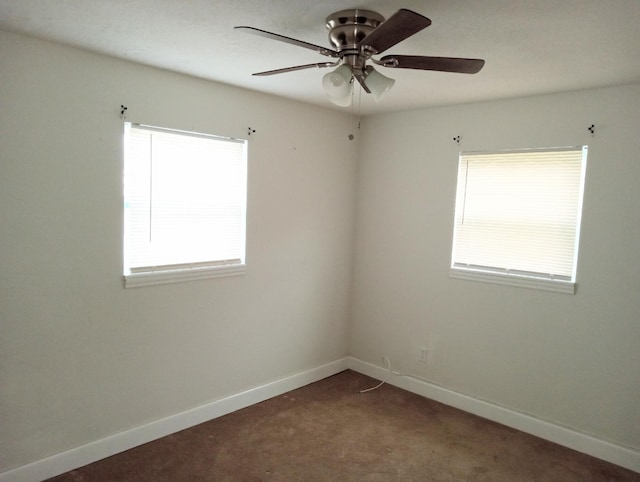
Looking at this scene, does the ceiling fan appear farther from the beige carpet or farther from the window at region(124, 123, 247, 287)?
the beige carpet

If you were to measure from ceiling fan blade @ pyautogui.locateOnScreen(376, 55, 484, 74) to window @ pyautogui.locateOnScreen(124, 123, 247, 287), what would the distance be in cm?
164

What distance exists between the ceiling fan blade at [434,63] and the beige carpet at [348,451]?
229 cm

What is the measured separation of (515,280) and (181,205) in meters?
2.49

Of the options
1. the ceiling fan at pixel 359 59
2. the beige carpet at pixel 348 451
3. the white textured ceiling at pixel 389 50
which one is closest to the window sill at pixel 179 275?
the beige carpet at pixel 348 451

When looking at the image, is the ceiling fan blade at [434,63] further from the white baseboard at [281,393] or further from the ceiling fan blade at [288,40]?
the white baseboard at [281,393]

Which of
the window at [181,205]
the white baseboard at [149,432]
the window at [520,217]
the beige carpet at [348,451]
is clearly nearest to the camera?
the white baseboard at [149,432]

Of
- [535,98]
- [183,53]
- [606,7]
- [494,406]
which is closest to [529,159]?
[535,98]

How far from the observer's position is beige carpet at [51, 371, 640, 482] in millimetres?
2564

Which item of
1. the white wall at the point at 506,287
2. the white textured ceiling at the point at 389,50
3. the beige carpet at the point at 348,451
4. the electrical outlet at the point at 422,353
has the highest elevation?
the white textured ceiling at the point at 389,50

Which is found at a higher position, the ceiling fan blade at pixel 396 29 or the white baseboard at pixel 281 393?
the ceiling fan blade at pixel 396 29

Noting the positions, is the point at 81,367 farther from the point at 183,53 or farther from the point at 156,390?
the point at 183,53

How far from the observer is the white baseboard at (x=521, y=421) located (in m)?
2.78

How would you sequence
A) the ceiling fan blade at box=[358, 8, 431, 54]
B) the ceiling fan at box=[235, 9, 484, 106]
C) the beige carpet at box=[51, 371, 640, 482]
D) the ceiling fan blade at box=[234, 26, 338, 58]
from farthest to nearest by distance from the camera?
the beige carpet at box=[51, 371, 640, 482], the ceiling fan at box=[235, 9, 484, 106], the ceiling fan blade at box=[234, 26, 338, 58], the ceiling fan blade at box=[358, 8, 431, 54]

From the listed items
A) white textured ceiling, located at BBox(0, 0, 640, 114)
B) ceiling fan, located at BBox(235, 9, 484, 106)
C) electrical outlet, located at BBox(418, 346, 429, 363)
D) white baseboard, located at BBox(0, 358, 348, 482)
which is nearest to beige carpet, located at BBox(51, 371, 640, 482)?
white baseboard, located at BBox(0, 358, 348, 482)
